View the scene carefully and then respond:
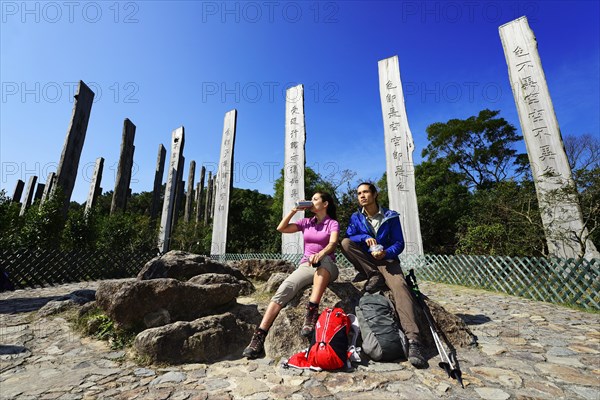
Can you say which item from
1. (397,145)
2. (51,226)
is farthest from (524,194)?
(51,226)

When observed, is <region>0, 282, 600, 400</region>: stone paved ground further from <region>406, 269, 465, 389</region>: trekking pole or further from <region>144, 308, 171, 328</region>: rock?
<region>144, 308, 171, 328</region>: rock

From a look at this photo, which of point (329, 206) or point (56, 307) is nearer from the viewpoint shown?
point (329, 206)

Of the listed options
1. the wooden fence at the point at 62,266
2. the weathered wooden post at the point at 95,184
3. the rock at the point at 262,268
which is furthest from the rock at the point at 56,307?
the weathered wooden post at the point at 95,184

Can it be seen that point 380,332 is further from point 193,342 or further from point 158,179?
point 158,179

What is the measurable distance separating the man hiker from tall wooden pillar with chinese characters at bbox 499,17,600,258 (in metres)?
5.11

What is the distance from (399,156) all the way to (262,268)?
17.9ft

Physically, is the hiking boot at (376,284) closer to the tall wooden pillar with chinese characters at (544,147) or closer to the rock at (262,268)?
the rock at (262,268)

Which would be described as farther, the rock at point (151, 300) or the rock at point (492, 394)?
the rock at point (151, 300)

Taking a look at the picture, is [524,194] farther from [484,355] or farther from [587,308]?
[484,355]

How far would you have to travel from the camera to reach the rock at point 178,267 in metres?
4.67

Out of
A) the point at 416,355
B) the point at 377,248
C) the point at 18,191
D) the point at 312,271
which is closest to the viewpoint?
the point at 416,355

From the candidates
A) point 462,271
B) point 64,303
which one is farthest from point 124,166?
point 462,271

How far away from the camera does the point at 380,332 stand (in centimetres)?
275

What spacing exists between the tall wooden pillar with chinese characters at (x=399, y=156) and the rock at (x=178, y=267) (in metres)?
5.28
